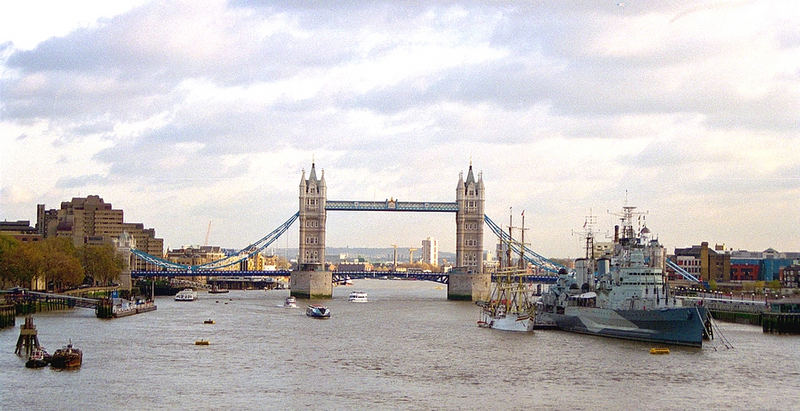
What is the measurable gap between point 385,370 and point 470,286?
7683 cm

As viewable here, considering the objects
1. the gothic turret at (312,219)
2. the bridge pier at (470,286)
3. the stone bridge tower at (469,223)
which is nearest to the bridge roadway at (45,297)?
the gothic turret at (312,219)

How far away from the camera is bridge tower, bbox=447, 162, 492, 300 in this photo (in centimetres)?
12662

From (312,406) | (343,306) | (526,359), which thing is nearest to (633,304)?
(526,359)

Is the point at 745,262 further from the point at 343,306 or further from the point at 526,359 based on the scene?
the point at 526,359

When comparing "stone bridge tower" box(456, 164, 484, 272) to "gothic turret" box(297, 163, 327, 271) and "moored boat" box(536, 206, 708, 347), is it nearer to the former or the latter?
"gothic turret" box(297, 163, 327, 271)

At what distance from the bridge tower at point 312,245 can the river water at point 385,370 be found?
163 feet

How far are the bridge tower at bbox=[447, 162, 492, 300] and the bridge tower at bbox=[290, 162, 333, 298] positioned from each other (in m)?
15.1

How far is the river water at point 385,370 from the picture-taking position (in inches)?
1641

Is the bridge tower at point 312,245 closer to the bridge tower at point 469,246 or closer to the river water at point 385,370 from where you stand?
the bridge tower at point 469,246

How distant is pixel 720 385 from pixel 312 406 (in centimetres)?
1761

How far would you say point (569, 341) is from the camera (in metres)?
64.7

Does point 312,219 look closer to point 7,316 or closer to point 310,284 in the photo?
point 310,284

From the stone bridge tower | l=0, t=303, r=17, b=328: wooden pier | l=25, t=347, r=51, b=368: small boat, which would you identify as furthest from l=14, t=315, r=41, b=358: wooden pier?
the stone bridge tower

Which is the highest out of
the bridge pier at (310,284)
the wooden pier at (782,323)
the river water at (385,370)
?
the bridge pier at (310,284)
